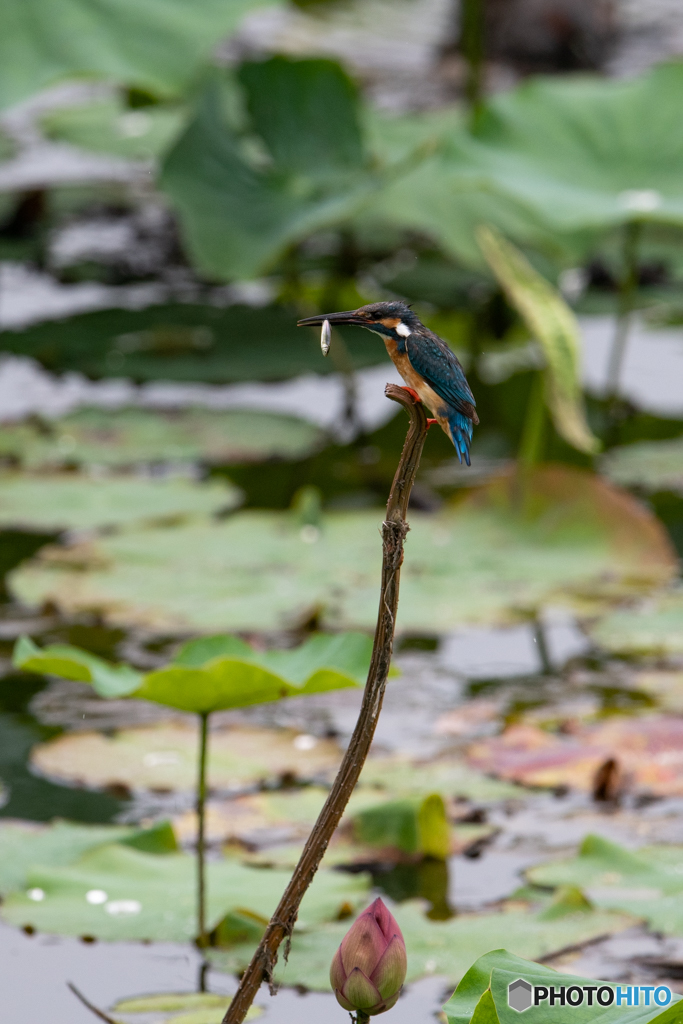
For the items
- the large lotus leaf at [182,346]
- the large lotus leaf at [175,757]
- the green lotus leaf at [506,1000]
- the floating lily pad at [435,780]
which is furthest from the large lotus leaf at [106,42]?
the green lotus leaf at [506,1000]

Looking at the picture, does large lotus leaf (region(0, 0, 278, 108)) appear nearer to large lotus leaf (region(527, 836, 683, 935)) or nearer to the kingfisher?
large lotus leaf (region(527, 836, 683, 935))

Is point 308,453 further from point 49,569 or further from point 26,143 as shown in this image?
point 26,143

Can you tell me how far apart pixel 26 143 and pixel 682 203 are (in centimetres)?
358

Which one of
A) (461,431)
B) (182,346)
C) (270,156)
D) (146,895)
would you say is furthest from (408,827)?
(270,156)

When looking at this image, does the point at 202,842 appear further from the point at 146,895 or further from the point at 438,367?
the point at 438,367

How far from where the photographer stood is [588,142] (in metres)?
3.63

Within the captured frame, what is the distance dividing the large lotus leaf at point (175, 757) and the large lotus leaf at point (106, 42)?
1773mm

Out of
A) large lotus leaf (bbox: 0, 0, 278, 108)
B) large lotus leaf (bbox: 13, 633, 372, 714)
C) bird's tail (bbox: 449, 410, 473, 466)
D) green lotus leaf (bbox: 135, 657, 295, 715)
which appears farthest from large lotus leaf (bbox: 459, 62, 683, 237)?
bird's tail (bbox: 449, 410, 473, 466)

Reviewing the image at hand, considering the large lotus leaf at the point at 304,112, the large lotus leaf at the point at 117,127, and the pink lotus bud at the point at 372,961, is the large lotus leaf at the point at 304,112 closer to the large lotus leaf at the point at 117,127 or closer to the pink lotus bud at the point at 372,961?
the large lotus leaf at the point at 117,127

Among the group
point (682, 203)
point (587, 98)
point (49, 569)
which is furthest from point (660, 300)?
point (49, 569)

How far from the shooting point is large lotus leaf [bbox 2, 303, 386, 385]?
375cm

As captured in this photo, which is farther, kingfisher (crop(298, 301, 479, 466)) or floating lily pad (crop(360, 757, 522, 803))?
floating lily pad (crop(360, 757, 522, 803))

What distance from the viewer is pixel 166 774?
1937 mm

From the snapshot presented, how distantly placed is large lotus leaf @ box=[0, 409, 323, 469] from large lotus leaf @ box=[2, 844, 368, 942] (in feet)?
5.41
